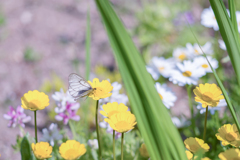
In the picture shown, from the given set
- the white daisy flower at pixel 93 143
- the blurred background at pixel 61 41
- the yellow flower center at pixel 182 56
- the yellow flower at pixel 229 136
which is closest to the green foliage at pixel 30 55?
the blurred background at pixel 61 41

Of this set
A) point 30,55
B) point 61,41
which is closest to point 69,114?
point 30,55

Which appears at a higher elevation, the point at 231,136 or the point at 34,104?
the point at 34,104

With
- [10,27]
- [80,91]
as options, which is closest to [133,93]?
[80,91]

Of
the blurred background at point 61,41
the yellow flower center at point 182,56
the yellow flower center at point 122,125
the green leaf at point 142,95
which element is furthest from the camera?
the blurred background at point 61,41

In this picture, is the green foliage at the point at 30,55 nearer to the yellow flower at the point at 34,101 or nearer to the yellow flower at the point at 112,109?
the yellow flower at the point at 34,101

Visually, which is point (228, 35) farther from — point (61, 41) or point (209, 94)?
point (61, 41)

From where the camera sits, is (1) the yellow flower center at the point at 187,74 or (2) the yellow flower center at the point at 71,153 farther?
(1) the yellow flower center at the point at 187,74
